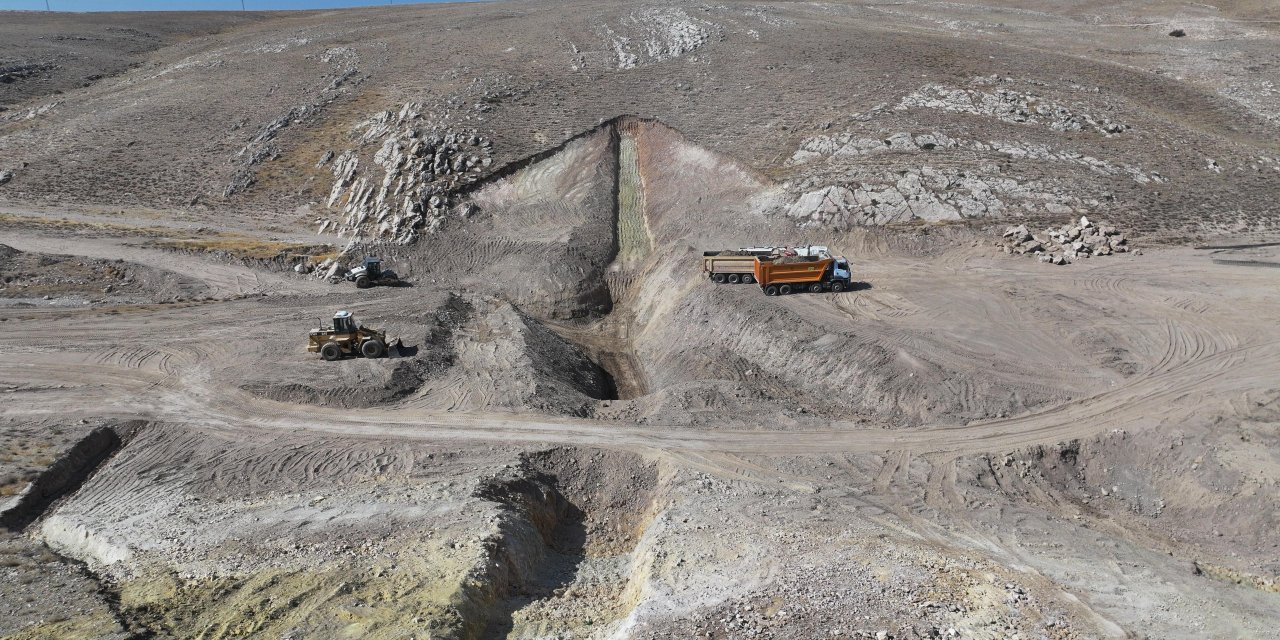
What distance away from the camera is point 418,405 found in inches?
922

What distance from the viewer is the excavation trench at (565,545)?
1443 centimetres

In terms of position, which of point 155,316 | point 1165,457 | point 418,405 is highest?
point 155,316

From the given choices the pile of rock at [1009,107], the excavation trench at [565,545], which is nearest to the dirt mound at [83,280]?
the excavation trench at [565,545]

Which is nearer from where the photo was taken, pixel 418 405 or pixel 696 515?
pixel 696 515

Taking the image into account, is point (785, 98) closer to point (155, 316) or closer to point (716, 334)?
point (716, 334)

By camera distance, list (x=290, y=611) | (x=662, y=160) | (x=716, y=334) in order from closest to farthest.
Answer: (x=290, y=611) → (x=716, y=334) → (x=662, y=160)

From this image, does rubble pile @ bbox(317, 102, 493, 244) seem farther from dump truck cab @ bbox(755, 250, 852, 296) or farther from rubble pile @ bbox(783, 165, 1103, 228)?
rubble pile @ bbox(783, 165, 1103, 228)

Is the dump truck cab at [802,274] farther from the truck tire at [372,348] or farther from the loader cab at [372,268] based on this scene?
the loader cab at [372,268]

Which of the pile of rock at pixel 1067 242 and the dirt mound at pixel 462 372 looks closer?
the dirt mound at pixel 462 372

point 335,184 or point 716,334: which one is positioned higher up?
point 335,184

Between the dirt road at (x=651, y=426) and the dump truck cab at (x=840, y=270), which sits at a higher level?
the dump truck cab at (x=840, y=270)

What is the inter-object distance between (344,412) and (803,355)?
17200 millimetres

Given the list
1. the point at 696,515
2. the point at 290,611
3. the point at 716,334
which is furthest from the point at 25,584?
the point at 716,334

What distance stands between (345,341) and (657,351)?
528 inches
